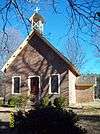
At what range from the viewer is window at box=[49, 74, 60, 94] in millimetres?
39156

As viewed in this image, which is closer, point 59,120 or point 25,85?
point 59,120

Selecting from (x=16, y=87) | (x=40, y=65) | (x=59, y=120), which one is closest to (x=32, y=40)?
(x=40, y=65)

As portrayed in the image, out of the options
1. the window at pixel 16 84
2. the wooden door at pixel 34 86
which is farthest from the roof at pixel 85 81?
the window at pixel 16 84

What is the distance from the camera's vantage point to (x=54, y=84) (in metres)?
39.3

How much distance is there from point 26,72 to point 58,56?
13.0ft

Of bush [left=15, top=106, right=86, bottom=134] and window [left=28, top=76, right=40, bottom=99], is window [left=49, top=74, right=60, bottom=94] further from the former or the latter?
bush [left=15, top=106, right=86, bottom=134]

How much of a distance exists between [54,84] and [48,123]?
91.6 feet

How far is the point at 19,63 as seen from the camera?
1597 inches

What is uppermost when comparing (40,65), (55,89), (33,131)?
(40,65)

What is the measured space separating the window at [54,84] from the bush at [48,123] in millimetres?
26858

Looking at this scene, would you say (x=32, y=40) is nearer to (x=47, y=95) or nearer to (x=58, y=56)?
(x=58, y=56)

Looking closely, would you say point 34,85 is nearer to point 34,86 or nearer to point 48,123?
point 34,86

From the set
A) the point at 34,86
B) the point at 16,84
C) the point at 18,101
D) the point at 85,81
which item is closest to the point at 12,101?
the point at 18,101

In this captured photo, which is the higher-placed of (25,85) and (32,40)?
(32,40)
